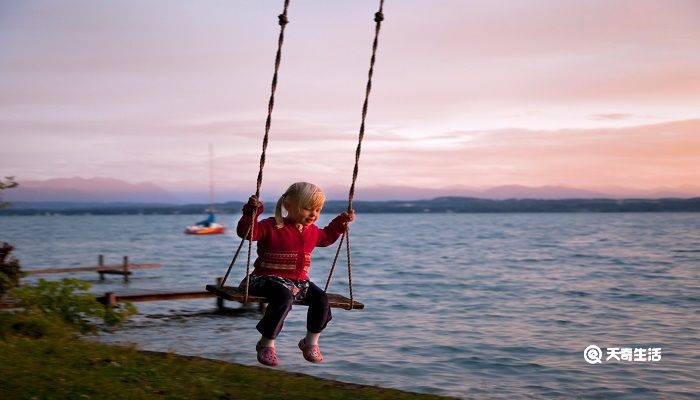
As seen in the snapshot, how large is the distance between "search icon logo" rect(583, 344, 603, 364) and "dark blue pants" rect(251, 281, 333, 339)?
45.1 feet

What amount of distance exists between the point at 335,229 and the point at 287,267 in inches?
27.2

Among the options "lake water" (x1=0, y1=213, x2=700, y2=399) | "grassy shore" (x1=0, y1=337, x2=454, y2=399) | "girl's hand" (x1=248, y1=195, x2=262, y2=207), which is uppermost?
"girl's hand" (x1=248, y1=195, x2=262, y2=207)

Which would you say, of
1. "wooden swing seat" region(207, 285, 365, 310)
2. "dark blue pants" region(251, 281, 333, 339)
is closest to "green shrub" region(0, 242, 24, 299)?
"wooden swing seat" region(207, 285, 365, 310)

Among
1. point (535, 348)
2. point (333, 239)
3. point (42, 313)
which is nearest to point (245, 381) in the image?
point (333, 239)

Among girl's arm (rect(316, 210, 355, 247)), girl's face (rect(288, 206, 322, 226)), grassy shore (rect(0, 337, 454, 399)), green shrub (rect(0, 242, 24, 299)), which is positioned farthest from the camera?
green shrub (rect(0, 242, 24, 299))

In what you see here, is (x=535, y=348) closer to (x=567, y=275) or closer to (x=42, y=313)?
(x=42, y=313)

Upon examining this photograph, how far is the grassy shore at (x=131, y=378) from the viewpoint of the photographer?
854cm

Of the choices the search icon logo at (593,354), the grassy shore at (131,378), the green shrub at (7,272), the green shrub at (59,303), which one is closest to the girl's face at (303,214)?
the grassy shore at (131,378)

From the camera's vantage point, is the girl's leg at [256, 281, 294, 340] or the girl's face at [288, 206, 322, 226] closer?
the girl's leg at [256, 281, 294, 340]

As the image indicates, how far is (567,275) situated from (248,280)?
1792 inches

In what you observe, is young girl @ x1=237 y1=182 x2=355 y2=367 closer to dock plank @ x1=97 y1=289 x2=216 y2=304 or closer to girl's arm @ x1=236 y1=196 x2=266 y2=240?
girl's arm @ x1=236 y1=196 x2=266 y2=240

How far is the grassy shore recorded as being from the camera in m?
8.54

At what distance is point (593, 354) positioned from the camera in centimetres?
2025

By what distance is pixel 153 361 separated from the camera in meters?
10.8
